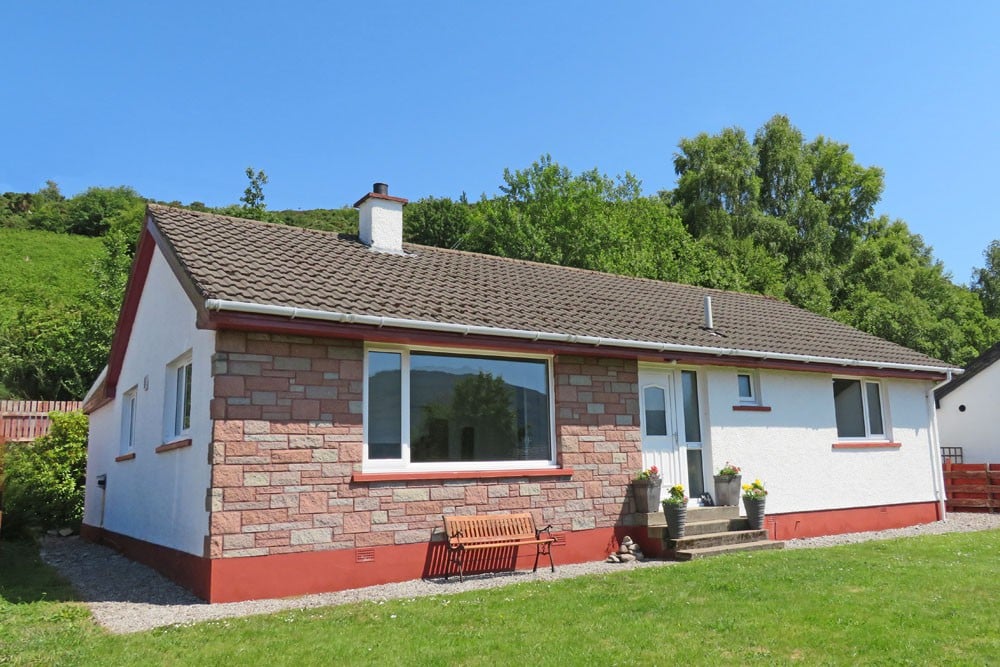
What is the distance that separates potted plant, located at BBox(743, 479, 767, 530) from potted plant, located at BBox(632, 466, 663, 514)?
1.69 metres

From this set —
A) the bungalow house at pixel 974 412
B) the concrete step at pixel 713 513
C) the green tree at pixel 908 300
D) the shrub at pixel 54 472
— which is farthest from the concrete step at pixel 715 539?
the green tree at pixel 908 300

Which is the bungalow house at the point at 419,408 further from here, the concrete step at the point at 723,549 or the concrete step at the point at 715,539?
the concrete step at the point at 723,549

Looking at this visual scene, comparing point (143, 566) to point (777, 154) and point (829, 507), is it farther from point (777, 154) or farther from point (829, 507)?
point (777, 154)

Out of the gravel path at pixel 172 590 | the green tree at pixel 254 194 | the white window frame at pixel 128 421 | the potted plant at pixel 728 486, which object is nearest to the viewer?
the gravel path at pixel 172 590

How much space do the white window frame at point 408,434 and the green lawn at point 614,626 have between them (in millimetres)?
1819

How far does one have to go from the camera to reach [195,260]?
9062mm

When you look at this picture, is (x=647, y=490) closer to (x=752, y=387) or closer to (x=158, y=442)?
(x=752, y=387)

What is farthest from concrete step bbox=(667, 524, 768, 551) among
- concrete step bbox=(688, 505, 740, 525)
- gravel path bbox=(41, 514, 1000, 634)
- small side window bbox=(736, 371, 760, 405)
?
small side window bbox=(736, 371, 760, 405)

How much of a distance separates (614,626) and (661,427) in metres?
5.69

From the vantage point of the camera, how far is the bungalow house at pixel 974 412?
22547mm

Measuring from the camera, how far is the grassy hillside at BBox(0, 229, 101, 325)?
3990cm

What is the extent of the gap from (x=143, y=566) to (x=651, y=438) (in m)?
7.56

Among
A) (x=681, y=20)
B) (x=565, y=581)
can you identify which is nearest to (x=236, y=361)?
(x=565, y=581)

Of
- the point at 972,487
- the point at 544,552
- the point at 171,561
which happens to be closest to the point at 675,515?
the point at 544,552
